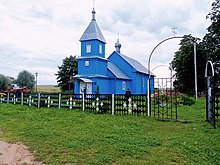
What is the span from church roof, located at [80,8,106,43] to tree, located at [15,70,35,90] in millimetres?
24204

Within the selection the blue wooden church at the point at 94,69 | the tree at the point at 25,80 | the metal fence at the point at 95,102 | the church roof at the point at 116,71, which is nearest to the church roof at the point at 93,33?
the blue wooden church at the point at 94,69

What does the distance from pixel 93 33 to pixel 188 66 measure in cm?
1507

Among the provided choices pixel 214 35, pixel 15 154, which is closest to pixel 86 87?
pixel 214 35

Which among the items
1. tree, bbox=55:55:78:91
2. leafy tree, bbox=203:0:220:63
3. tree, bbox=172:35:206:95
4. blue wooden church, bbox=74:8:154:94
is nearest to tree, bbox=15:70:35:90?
tree, bbox=55:55:78:91

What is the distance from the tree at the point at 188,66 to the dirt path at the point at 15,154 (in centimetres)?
2776

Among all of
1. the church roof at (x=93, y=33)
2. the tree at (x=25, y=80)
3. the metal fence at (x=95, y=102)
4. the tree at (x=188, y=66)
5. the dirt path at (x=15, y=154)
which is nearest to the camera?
the dirt path at (x=15, y=154)

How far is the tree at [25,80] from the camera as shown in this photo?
147 ft

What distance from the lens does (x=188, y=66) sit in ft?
105

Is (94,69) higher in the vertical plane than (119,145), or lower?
higher

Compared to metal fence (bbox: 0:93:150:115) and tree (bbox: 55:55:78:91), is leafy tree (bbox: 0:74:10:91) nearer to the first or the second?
tree (bbox: 55:55:78:91)

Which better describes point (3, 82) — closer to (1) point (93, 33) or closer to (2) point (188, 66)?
(1) point (93, 33)

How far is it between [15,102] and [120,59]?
18.3 m

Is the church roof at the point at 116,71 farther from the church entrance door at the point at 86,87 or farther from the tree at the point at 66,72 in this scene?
the tree at the point at 66,72

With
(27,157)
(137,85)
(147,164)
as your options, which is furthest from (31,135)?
(137,85)
